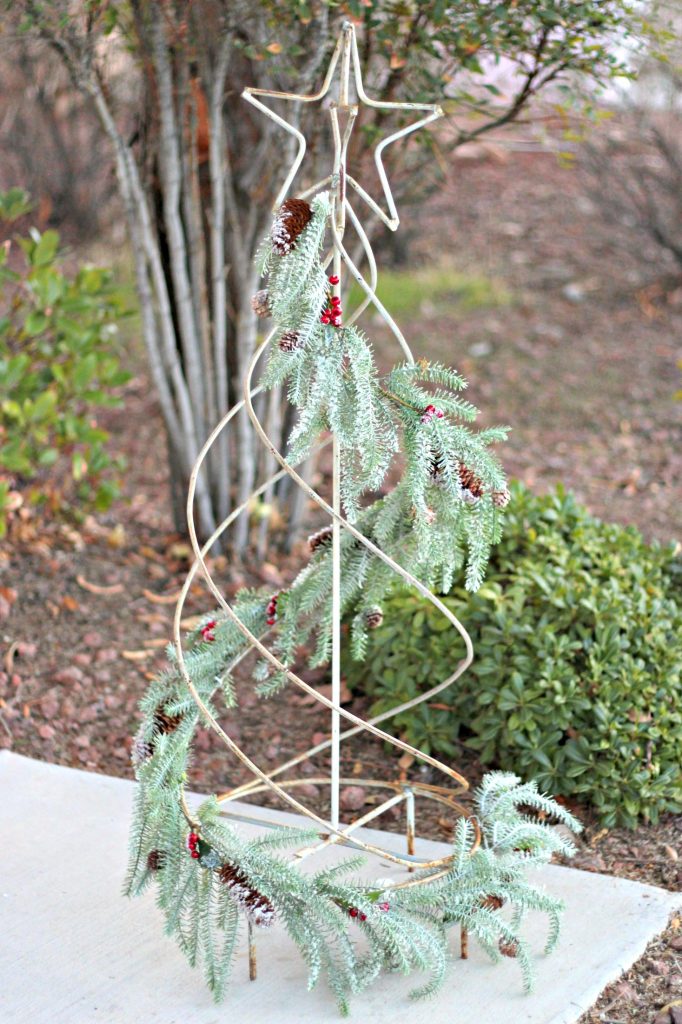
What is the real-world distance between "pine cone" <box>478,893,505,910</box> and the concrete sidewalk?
0.14 meters

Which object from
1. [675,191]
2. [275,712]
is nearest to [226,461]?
[275,712]

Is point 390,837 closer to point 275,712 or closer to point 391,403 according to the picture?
point 275,712

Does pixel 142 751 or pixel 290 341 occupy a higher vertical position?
pixel 290 341

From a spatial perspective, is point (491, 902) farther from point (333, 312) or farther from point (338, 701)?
point (333, 312)

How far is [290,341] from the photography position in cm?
194

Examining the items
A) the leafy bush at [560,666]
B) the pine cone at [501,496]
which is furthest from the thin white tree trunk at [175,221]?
the pine cone at [501,496]

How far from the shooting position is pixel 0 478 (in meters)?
3.82

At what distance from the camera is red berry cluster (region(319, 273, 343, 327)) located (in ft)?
6.48

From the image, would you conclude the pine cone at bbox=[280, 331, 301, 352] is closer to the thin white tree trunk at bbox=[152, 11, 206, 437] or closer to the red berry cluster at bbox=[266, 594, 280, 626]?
the red berry cluster at bbox=[266, 594, 280, 626]

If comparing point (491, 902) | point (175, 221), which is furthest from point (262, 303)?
point (175, 221)

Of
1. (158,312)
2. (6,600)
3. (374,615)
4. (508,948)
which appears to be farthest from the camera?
(158,312)

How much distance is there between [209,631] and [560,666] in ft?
3.19

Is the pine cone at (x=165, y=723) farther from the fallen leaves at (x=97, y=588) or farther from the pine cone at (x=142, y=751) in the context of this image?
the fallen leaves at (x=97, y=588)

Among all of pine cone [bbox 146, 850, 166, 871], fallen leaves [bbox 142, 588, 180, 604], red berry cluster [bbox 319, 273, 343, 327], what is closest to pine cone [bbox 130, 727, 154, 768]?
pine cone [bbox 146, 850, 166, 871]
